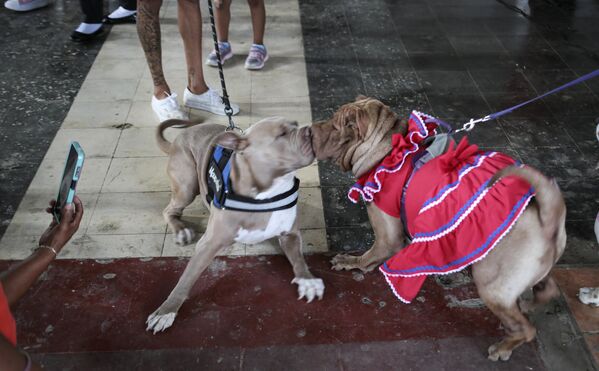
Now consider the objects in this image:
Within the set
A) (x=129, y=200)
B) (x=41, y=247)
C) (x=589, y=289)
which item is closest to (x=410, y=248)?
(x=589, y=289)

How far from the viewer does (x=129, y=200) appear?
3740 millimetres

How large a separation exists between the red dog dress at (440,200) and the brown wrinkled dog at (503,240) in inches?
2.8

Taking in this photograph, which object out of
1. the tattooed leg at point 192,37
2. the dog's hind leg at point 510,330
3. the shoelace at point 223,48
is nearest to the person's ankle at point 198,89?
the tattooed leg at point 192,37

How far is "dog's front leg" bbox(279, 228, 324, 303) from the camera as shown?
301 cm

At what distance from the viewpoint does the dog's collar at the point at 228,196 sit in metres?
2.78

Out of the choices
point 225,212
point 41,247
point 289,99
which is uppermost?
point 41,247

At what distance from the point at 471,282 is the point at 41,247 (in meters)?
2.34

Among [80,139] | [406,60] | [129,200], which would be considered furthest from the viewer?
[406,60]

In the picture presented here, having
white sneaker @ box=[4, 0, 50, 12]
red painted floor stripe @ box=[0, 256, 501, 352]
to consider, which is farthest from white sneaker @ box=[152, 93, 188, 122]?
white sneaker @ box=[4, 0, 50, 12]

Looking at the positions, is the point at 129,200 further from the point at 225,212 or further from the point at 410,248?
the point at 410,248

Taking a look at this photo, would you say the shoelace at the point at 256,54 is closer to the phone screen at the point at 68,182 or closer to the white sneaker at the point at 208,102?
the white sneaker at the point at 208,102

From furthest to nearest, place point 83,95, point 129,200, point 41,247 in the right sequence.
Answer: point 83,95
point 129,200
point 41,247

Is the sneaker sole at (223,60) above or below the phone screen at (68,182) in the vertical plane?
below

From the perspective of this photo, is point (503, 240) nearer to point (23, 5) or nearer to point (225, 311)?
point (225, 311)
